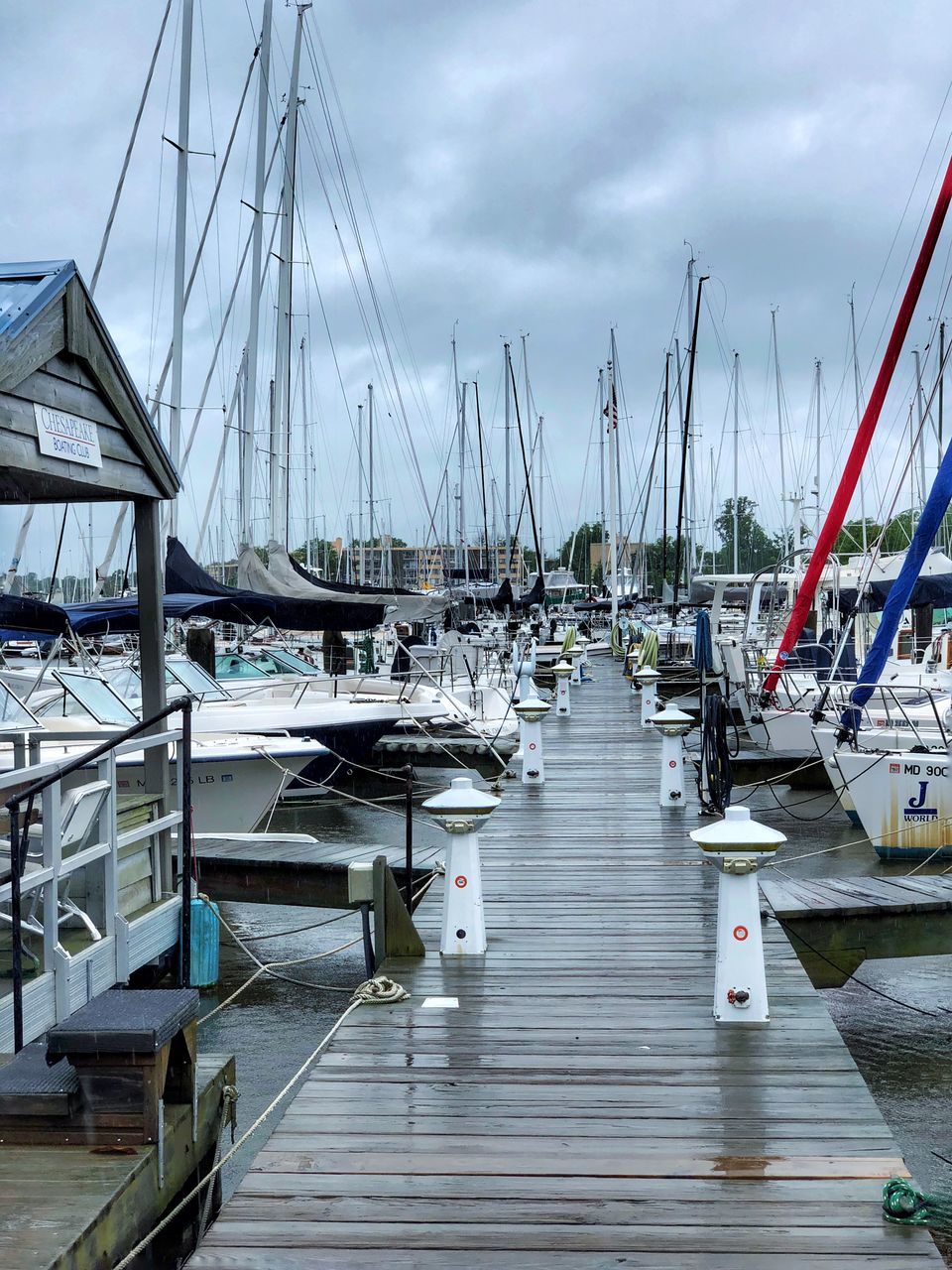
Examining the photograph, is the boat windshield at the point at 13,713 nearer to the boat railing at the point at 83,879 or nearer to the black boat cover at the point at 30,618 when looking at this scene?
the black boat cover at the point at 30,618

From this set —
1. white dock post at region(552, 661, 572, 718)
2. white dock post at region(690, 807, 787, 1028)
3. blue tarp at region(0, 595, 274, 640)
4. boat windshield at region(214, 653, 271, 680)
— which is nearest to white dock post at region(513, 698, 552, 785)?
blue tarp at region(0, 595, 274, 640)

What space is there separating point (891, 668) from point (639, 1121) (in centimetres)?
1915

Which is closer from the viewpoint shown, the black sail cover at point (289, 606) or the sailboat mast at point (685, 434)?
the black sail cover at point (289, 606)

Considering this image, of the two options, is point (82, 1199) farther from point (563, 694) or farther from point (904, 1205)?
point (563, 694)

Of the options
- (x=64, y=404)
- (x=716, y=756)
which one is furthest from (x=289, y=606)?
(x=64, y=404)

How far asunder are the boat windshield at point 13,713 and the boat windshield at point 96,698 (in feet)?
5.93

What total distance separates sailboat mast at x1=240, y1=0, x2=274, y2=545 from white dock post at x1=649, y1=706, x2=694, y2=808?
590 inches

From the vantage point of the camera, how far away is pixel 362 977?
12.1 m

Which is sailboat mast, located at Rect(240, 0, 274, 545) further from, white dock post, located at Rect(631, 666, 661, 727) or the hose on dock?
the hose on dock

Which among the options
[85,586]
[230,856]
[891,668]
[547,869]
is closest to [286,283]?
[891,668]

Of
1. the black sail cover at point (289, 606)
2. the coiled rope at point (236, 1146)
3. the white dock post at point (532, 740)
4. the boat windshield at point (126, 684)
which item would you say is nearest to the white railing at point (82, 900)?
the coiled rope at point (236, 1146)

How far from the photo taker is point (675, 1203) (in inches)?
166

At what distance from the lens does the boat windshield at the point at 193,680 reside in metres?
19.4

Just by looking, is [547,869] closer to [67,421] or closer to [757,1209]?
[67,421]
